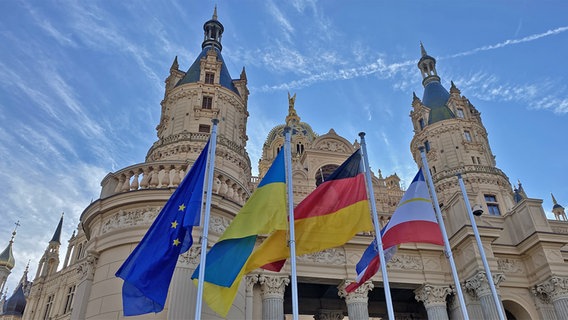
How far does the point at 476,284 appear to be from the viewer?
17.7 metres

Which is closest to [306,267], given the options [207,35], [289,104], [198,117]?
[198,117]

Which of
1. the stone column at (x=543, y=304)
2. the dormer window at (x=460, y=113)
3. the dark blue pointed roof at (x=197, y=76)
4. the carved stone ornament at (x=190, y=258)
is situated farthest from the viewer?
the dormer window at (x=460, y=113)

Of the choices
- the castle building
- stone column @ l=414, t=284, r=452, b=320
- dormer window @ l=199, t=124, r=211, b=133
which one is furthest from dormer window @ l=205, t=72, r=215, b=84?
stone column @ l=414, t=284, r=452, b=320

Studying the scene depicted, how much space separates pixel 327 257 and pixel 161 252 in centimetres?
858

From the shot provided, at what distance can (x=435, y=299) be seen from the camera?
18.0 metres

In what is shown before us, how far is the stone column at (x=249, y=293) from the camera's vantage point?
15.9m

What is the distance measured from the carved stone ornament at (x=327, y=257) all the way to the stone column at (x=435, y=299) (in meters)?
3.53

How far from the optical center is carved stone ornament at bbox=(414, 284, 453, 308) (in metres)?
18.0

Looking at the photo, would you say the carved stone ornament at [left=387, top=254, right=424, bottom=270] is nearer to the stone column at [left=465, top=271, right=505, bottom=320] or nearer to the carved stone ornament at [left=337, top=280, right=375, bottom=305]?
the carved stone ornament at [left=337, top=280, right=375, bottom=305]

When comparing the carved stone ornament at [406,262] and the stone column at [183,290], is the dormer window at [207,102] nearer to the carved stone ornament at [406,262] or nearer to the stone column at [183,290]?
the carved stone ornament at [406,262]

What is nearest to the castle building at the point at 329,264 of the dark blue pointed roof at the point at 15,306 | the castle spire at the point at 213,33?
the castle spire at the point at 213,33

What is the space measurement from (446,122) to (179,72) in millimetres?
26776

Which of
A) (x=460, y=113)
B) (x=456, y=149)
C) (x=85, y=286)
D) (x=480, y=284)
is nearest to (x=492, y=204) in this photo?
(x=456, y=149)

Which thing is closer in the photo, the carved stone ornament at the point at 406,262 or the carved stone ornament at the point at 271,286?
the carved stone ornament at the point at 271,286
